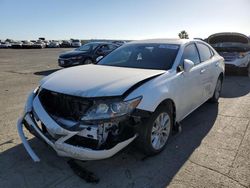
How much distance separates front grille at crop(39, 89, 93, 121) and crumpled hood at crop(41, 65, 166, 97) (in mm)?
68

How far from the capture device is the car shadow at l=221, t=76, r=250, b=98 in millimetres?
7820

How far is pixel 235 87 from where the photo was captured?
8.92 metres

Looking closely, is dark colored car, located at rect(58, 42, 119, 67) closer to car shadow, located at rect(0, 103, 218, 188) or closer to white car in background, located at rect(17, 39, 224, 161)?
white car in background, located at rect(17, 39, 224, 161)

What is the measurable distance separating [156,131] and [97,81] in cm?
108

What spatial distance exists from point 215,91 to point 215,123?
4.57ft

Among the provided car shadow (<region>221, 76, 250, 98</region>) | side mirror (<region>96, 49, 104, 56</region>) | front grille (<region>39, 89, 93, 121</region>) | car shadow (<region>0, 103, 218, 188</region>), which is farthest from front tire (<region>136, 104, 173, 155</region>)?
side mirror (<region>96, 49, 104, 56</region>)

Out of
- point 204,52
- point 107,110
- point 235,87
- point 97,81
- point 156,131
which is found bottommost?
point 235,87

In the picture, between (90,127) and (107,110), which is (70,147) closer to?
(90,127)

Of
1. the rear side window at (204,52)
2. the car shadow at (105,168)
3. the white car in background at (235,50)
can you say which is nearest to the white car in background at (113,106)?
the car shadow at (105,168)

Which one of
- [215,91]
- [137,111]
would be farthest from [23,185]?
[215,91]

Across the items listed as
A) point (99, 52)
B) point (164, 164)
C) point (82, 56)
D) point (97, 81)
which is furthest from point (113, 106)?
point (99, 52)

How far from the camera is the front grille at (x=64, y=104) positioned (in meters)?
3.32

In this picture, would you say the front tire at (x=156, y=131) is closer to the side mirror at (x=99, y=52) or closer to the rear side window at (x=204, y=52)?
the rear side window at (x=204, y=52)

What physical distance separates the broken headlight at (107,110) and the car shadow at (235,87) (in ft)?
16.8
